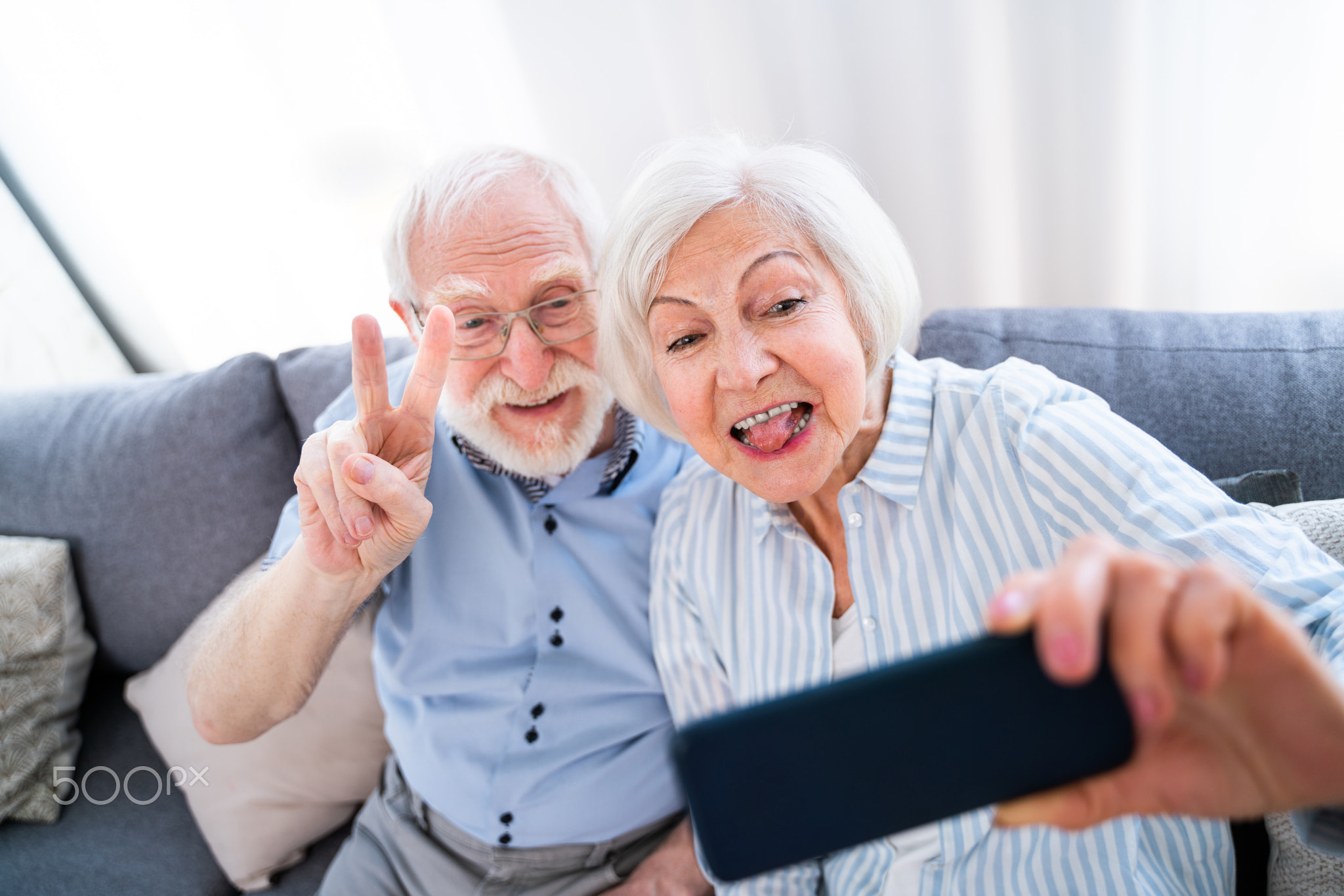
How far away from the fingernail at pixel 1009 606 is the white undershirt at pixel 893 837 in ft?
1.71

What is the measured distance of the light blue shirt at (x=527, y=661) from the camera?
1.26m

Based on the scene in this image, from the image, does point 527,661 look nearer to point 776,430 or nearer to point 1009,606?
point 776,430

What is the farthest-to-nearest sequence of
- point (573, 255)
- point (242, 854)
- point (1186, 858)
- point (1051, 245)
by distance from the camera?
1. point (1051, 245)
2. point (242, 854)
3. point (573, 255)
4. point (1186, 858)

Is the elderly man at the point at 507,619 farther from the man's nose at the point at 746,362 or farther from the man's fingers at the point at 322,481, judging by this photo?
the man's nose at the point at 746,362

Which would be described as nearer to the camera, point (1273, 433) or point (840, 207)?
point (840, 207)

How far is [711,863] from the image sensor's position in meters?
0.54

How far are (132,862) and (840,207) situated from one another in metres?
1.89

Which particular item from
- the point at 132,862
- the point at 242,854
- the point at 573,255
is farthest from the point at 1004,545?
the point at 132,862

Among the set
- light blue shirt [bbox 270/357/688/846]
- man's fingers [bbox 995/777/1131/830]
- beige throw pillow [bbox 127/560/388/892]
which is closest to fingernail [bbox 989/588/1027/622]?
man's fingers [bbox 995/777/1131/830]

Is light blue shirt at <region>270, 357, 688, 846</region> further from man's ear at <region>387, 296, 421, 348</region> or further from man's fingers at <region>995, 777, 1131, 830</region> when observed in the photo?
man's fingers at <region>995, 777, 1131, 830</region>

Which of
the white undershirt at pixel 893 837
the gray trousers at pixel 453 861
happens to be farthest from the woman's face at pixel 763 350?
the gray trousers at pixel 453 861

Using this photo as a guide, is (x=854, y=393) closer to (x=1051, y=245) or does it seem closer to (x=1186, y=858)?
(x=1186, y=858)

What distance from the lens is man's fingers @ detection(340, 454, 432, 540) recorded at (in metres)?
0.96

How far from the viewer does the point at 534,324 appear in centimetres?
128
